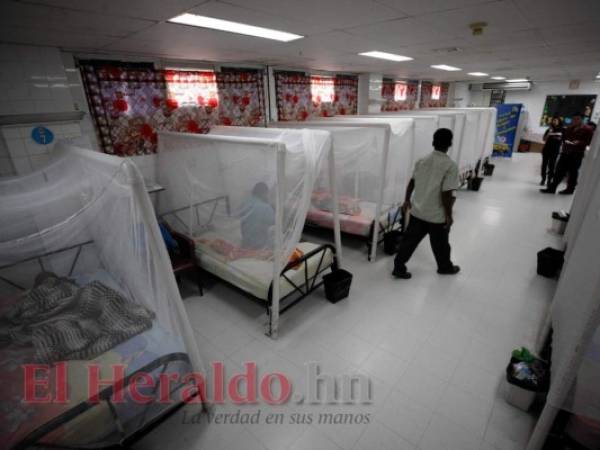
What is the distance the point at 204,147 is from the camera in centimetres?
317

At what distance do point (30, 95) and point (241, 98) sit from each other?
2639 millimetres

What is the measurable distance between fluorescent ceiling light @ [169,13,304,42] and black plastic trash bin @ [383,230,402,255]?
2.52 m

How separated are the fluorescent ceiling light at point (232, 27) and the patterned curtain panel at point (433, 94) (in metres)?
7.92

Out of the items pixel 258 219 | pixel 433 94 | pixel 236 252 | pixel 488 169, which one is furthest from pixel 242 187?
pixel 433 94

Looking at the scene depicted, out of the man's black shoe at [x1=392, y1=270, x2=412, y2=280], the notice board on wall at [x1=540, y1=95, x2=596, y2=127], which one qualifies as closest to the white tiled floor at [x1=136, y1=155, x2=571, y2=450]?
the man's black shoe at [x1=392, y1=270, x2=412, y2=280]

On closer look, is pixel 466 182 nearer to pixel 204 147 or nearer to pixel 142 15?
pixel 204 147

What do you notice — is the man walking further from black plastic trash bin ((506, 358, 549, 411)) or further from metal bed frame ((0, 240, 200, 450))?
metal bed frame ((0, 240, 200, 450))

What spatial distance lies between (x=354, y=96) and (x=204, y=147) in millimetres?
4967

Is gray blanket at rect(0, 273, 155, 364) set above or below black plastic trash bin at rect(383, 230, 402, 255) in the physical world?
above

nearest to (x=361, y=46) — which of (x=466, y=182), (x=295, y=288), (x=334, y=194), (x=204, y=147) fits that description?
(x=334, y=194)

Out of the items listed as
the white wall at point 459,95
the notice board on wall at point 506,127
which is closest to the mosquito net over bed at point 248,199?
the notice board on wall at point 506,127

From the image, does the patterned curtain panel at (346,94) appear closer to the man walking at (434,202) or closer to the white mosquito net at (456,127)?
the white mosquito net at (456,127)

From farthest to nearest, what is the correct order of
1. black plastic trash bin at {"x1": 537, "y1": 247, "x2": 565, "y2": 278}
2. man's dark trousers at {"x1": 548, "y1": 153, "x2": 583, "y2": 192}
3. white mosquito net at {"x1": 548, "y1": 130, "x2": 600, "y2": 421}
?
man's dark trousers at {"x1": 548, "y1": 153, "x2": 583, "y2": 192}
black plastic trash bin at {"x1": 537, "y1": 247, "x2": 565, "y2": 278}
white mosquito net at {"x1": 548, "y1": 130, "x2": 600, "y2": 421}

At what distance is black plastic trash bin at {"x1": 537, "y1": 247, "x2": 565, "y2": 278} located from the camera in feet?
11.0
